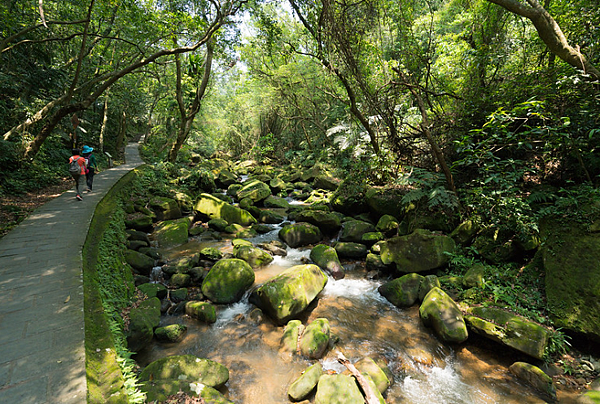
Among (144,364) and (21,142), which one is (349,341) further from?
(21,142)

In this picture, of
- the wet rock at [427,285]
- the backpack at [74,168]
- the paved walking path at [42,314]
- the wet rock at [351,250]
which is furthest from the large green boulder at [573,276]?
the backpack at [74,168]

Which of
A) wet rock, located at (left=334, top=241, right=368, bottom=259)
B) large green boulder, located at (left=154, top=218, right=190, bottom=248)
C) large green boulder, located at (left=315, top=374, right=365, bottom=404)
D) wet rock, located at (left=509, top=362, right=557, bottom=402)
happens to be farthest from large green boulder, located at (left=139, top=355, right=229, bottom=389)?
large green boulder, located at (left=154, top=218, right=190, bottom=248)

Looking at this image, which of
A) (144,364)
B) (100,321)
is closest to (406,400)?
(144,364)

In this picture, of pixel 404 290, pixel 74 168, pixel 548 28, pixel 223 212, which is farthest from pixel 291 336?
pixel 74 168

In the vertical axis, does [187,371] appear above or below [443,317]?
below

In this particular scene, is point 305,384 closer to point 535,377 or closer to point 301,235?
point 535,377

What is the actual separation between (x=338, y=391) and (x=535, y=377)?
2.85 meters

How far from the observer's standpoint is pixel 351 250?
7242 millimetres

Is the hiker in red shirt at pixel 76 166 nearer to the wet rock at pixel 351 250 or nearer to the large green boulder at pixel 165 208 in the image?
the large green boulder at pixel 165 208

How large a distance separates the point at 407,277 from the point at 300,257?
9.56 ft

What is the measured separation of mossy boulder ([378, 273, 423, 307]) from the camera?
17.6ft

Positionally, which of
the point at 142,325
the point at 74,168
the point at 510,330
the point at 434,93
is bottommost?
the point at 142,325

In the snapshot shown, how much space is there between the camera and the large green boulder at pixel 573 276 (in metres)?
3.82

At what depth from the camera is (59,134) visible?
1231 cm
